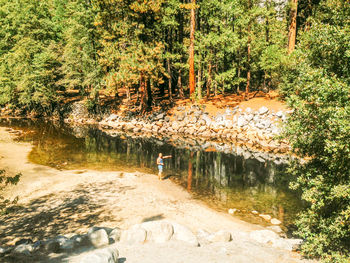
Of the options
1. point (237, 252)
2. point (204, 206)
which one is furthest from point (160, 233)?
point (204, 206)

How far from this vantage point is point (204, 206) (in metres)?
14.2

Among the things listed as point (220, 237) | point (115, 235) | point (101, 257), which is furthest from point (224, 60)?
point (101, 257)

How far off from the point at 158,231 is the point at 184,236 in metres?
1.08

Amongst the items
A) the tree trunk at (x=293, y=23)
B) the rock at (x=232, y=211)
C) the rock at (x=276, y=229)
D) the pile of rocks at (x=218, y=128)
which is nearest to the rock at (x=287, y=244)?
the rock at (x=276, y=229)

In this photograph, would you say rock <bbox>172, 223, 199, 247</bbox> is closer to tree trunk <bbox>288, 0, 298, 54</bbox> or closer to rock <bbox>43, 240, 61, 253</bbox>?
rock <bbox>43, 240, 61, 253</bbox>

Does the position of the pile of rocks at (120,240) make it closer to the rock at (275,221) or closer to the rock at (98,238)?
the rock at (98,238)

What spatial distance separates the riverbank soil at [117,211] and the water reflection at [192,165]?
2.06 metres

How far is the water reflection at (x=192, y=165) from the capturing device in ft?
50.2

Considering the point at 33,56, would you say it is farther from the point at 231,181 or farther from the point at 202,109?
the point at 231,181

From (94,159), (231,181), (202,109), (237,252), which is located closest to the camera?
(237,252)

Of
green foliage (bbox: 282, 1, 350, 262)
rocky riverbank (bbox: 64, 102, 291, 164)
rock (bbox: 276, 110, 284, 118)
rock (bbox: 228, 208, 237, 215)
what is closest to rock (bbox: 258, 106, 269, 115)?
rocky riverbank (bbox: 64, 102, 291, 164)

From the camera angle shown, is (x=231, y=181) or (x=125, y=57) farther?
(x=125, y=57)

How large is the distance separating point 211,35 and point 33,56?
29.6 m

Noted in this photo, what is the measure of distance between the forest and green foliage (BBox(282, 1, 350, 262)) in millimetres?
34
